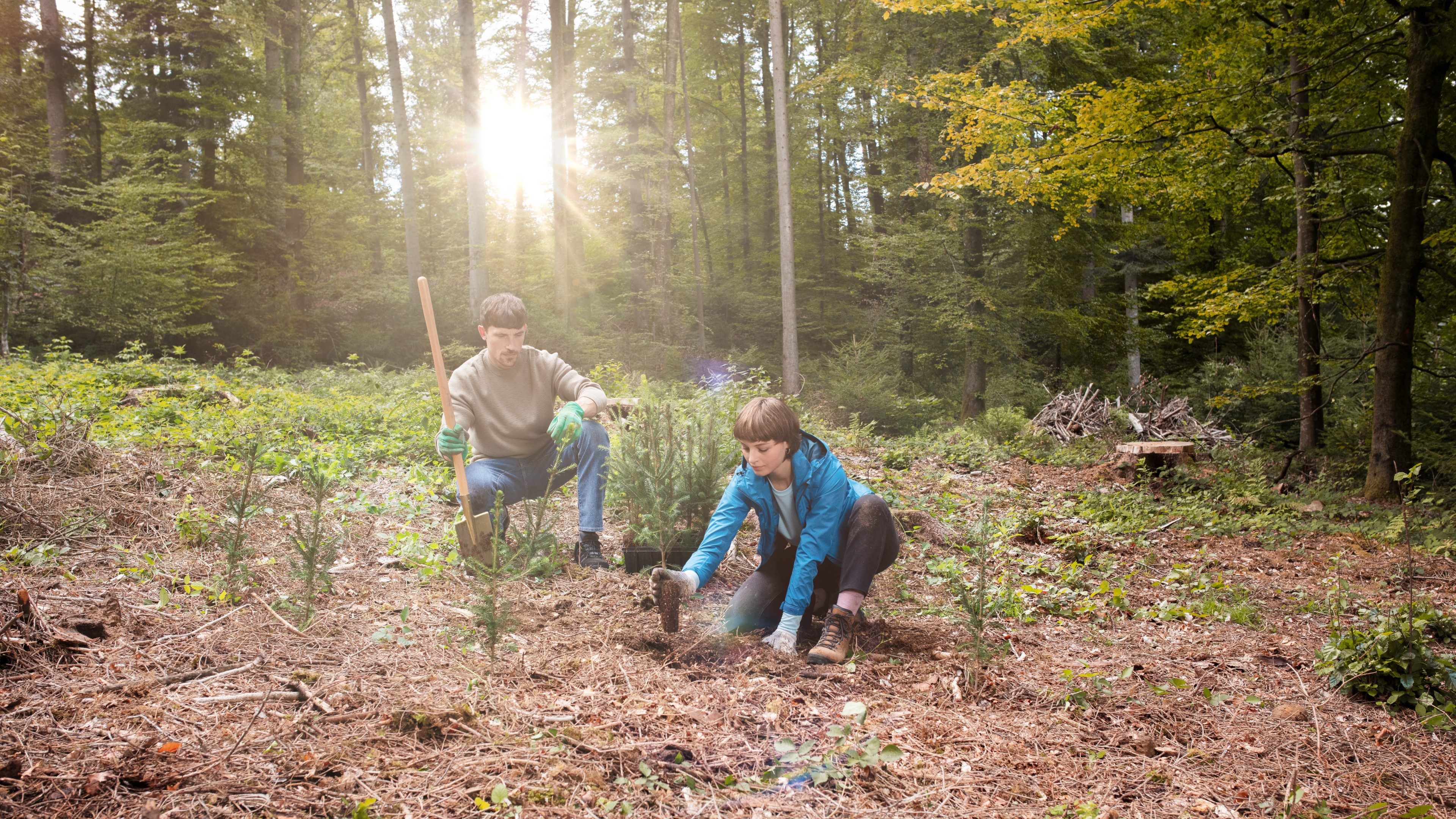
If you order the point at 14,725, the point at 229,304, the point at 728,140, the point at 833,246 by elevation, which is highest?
the point at 728,140

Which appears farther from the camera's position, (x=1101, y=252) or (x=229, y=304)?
(x=229, y=304)

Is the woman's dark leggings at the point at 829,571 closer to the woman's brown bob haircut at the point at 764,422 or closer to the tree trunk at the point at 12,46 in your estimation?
the woman's brown bob haircut at the point at 764,422

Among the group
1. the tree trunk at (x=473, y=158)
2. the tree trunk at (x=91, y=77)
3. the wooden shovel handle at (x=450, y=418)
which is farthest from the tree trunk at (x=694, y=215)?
the wooden shovel handle at (x=450, y=418)

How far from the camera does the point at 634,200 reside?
56.2 ft

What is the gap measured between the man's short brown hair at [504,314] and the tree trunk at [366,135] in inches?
679

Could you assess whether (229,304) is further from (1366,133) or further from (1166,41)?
(1366,133)

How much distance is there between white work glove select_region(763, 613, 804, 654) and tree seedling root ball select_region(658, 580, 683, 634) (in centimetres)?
42

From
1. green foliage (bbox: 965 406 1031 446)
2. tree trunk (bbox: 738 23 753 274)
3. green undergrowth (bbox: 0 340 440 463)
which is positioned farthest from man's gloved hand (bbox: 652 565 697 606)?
tree trunk (bbox: 738 23 753 274)

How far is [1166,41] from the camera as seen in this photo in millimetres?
10844

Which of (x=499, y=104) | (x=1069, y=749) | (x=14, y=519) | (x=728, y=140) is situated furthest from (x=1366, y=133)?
(x=499, y=104)

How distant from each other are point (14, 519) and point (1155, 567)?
21.3 feet

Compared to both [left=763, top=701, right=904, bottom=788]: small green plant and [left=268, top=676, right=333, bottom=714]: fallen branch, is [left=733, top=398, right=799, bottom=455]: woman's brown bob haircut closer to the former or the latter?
[left=763, top=701, right=904, bottom=788]: small green plant

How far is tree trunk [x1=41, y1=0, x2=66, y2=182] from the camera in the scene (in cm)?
1313

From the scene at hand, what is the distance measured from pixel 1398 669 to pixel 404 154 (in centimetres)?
1937
